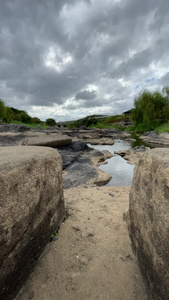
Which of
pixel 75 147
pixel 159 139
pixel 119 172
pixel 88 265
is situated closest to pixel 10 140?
pixel 75 147

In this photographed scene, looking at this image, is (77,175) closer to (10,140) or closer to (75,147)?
(75,147)

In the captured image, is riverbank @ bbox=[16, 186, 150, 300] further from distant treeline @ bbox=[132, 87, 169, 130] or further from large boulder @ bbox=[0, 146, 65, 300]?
distant treeline @ bbox=[132, 87, 169, 130]

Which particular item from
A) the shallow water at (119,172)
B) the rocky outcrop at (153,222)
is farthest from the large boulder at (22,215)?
the shallow water at (119,172)

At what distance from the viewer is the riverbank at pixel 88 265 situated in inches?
66.7

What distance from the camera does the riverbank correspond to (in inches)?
66.7

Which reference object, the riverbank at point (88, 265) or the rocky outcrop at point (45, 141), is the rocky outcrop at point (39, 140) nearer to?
the rocky outcrop at point (45, 141)

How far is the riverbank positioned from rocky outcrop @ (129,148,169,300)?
22 cm

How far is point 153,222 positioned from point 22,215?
54.0 inches

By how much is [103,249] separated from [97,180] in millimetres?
3512

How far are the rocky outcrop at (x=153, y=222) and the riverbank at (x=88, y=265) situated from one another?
0.22m

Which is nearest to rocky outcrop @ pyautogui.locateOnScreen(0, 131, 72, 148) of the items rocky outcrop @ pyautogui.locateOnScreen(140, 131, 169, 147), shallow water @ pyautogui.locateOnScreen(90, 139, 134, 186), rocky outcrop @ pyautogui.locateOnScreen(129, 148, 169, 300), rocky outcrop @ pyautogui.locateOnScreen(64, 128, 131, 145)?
shallow water @ pyautogui.locateOnScreen(90, 139, 134, 186)

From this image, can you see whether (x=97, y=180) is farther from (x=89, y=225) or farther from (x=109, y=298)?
(x=109, y=298)

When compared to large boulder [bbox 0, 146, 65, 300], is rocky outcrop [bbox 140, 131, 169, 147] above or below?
below

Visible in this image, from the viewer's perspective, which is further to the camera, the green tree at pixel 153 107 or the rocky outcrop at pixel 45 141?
the green tree at pixel 153 107
